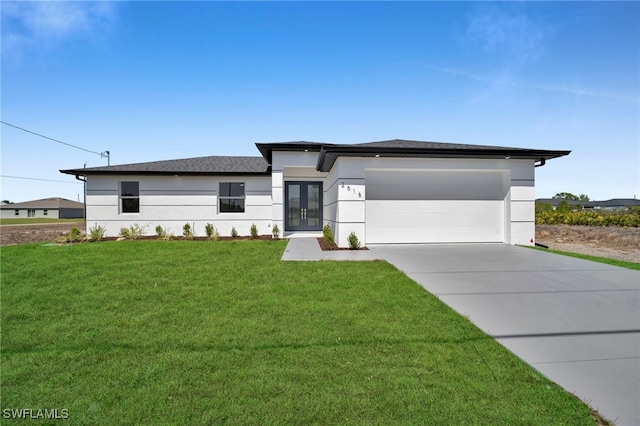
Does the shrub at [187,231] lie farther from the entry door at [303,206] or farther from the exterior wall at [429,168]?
the exterior wall at [429,168]

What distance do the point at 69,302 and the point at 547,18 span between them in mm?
14786

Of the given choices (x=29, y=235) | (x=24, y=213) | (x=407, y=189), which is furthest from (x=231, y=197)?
(x=24, y=213)

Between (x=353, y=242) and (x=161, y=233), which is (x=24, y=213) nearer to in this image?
(x=161, y=233)

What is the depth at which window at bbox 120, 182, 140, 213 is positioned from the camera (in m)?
13.8

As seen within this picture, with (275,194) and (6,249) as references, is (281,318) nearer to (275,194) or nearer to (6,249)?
(275,194)

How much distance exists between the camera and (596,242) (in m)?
13.3

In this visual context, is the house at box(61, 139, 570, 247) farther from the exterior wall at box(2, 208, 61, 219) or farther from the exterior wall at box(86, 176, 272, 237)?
the exterior wall at box(2, 208, 61, 219)

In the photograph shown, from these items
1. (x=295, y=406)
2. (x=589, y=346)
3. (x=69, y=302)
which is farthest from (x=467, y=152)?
(x=69, y=302)

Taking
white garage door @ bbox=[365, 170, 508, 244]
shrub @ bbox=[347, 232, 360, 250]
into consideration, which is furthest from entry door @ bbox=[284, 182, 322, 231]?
shrub @ bbox=[347, 232, 360, 250]

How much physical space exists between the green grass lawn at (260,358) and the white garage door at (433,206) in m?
5.18

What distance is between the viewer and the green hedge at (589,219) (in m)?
18.4

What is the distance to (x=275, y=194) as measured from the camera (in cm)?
1238

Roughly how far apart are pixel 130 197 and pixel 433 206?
556 inches

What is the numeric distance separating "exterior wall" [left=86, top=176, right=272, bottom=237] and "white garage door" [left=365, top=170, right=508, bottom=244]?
6.19 meters
